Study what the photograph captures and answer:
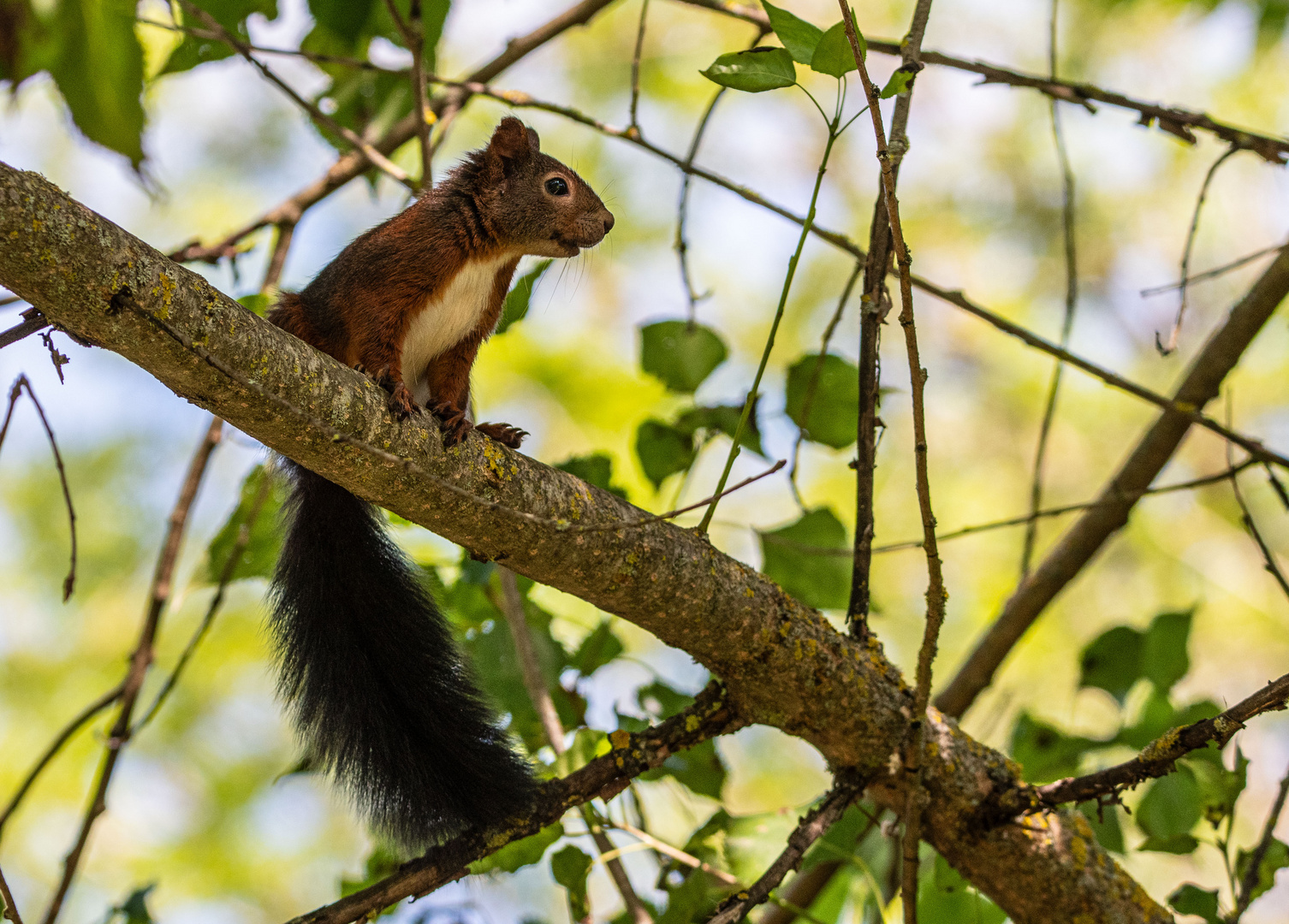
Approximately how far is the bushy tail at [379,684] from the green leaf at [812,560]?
0.72 m

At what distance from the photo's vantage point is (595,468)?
2.23m

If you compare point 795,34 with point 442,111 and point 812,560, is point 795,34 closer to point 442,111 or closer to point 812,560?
point 812,560

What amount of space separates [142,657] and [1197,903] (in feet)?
7.30

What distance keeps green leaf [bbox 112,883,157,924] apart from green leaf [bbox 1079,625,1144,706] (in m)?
2.01

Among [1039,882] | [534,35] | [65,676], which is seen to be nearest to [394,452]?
[1039,882]

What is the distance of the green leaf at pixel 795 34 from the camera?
1.42m

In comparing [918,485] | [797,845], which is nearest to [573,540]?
[918,485]

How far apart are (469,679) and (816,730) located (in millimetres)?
638

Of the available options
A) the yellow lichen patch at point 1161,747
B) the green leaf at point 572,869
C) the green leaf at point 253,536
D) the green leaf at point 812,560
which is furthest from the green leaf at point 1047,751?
the green leaf at point 253,536

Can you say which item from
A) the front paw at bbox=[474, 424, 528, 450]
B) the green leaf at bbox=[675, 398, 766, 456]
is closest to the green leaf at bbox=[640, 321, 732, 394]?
the green leaf at bbox=[675, 398, 766, 456]

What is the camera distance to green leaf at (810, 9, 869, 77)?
1.37m

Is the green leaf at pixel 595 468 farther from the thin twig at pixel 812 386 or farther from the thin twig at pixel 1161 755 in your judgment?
the thin twig at pixel 1161 755

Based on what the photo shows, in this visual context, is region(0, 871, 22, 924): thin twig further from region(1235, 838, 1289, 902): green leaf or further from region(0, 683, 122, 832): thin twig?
region(1235, 838, 1289, 902): green leaf

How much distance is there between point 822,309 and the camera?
8.29 m
